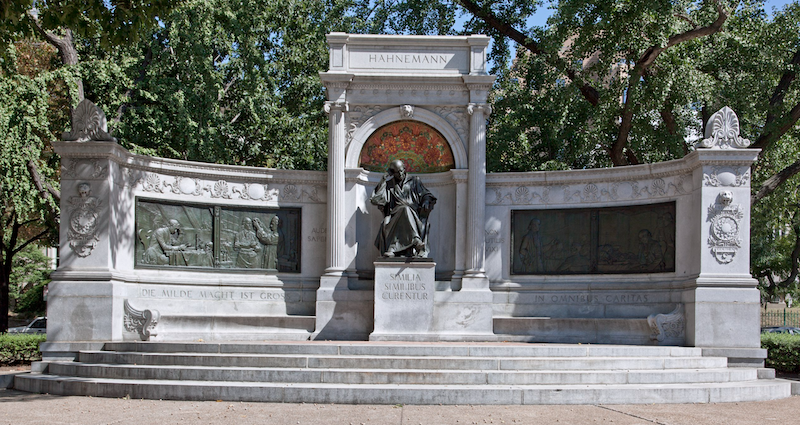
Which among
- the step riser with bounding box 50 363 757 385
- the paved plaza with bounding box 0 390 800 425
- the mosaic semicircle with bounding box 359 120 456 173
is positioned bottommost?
the paved plaza with bounding box 0 390 800 425

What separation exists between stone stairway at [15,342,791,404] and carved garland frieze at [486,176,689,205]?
441cm

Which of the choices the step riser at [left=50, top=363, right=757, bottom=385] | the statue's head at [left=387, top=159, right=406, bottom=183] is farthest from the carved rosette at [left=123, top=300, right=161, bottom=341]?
the statue's head at [left=387, top=159, right=406, bottom=183]

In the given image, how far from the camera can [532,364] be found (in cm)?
1288

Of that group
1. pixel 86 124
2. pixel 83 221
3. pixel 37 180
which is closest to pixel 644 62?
pixel 86 124

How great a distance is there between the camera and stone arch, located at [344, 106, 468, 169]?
19219 millimetres

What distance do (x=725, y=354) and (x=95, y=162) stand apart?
13363mm

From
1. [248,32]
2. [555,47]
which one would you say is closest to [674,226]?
[555,47]

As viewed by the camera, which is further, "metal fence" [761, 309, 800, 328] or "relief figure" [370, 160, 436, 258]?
"metal fence" [761, 309, 800, 328]

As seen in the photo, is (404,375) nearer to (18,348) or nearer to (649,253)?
(649,253)

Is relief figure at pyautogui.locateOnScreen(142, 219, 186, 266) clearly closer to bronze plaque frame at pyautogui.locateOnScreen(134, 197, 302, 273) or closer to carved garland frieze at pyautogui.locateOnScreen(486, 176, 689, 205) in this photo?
bronze plaque frame at pyautogui.locateOnScreen(134, 197, 302, 273)

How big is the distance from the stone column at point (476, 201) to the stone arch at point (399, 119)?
1.14 feet

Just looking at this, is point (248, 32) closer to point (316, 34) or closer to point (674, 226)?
point (316, 34)

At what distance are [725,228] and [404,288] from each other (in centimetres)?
685

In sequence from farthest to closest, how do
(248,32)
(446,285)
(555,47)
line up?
(248,32), (555,47), (446,285)
